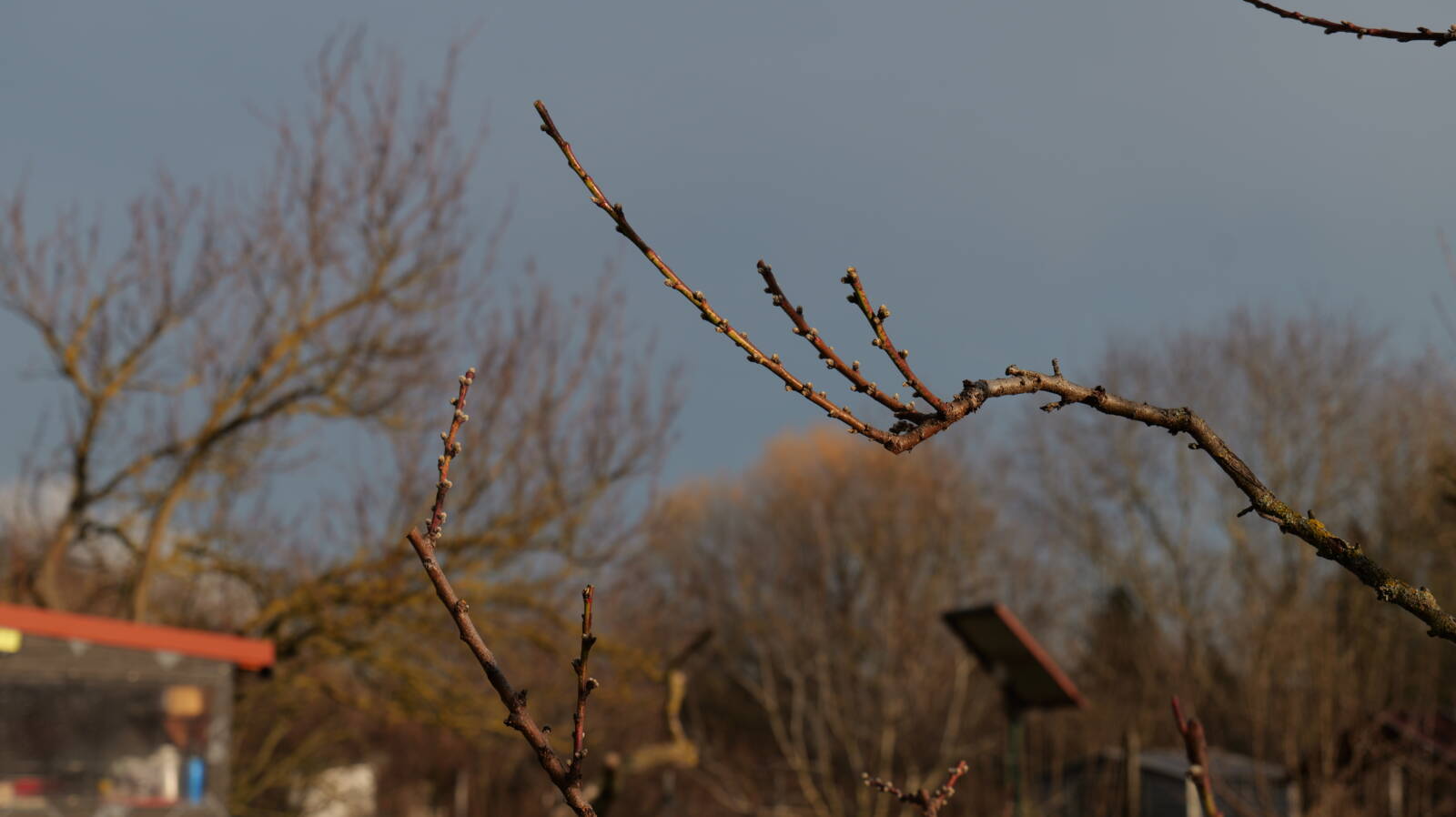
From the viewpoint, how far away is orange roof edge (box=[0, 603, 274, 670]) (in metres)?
8.62

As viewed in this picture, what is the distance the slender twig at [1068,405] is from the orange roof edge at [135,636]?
27.3 ft

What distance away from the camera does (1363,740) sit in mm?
9766

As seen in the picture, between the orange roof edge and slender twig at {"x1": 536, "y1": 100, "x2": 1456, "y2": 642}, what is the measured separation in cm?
832

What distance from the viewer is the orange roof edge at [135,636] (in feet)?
28.3

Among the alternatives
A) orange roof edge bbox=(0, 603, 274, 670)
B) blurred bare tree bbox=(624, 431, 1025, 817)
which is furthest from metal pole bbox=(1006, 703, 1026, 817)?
blurred bare tree bbox=(624, 431, 1025, 817)

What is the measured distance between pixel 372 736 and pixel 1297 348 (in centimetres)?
2056

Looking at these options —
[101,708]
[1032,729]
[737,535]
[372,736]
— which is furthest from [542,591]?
[737,535]

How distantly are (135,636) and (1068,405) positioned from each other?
8.57 m

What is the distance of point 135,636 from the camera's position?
911 centimetres

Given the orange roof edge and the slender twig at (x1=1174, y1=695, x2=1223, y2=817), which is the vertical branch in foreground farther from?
the orange roof edge

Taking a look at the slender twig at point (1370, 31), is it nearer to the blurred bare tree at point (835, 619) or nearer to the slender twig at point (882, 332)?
the slender twig at point (882, 332)

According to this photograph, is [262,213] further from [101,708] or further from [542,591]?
[101,708]

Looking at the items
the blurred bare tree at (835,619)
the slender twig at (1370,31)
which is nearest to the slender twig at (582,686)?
the slender twig at (1370,31)

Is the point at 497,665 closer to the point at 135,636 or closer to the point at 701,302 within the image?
the point at 701,302
